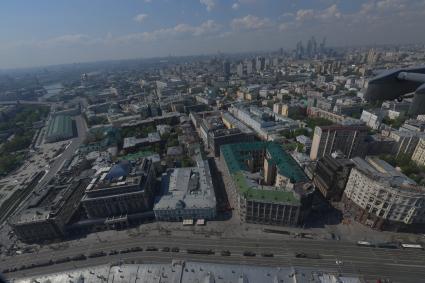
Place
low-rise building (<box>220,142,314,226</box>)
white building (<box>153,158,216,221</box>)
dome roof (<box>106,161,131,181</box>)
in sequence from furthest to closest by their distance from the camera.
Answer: dome roof (<box>106,161,131,181</box>)
white building (<box>153,158,216,221</box>)
low-rise building (<box>220,142,314,226</box>)

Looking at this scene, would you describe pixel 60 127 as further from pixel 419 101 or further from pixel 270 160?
pixel 419 101

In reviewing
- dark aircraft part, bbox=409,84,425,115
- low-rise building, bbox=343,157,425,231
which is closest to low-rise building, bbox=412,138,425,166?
low-rise building, bbox=343,157,425,231

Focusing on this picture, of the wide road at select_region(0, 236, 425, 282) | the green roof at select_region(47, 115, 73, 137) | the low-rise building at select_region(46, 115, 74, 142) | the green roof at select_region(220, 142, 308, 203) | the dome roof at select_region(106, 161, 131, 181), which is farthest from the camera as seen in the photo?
the green roof at select_region(47, 115, 73, 137)

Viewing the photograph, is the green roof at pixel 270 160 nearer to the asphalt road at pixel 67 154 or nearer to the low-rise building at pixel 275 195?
the low-rise building at pixel 275 195

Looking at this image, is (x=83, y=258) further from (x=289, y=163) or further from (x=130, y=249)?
(x=289, y=163)

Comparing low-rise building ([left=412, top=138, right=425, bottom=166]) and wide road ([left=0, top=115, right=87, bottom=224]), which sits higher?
low-rise building ([left=412, top=138, right=425, bottom=166])

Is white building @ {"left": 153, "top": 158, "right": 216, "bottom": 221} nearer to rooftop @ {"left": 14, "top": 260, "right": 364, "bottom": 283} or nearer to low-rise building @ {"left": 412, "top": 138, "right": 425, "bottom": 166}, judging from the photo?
rooftop @ {"left": 14, "top": 260, "right": 364, "bottom": 283}

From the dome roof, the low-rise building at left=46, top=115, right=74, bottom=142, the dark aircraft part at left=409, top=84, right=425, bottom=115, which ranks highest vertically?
the dark aircraft part at left=409, top=84, right=425, bottom=115

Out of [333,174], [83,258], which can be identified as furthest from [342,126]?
[83,258]
